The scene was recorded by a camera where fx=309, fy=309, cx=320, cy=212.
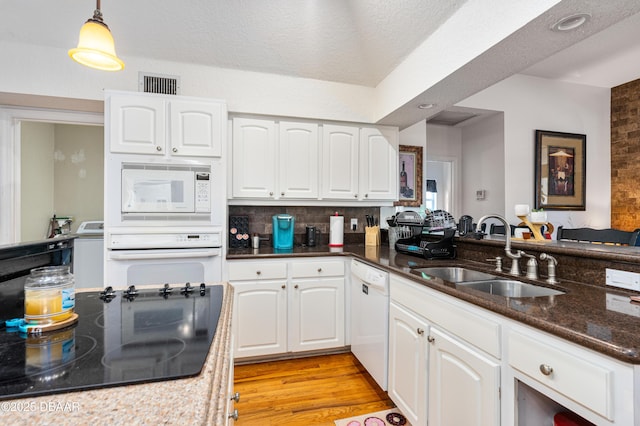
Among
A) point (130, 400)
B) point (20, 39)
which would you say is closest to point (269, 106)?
point (20, 39)

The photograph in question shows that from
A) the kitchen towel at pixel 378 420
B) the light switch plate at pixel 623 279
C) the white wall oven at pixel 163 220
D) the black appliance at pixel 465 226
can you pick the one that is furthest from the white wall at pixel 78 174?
the light switch plate at pixel 623 279

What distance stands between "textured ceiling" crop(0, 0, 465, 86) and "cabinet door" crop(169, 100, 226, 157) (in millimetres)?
509

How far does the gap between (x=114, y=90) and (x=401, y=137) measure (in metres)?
2.76

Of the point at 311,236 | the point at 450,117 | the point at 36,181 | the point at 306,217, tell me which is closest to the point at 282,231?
the point at 311,236

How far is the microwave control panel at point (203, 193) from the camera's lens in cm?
239

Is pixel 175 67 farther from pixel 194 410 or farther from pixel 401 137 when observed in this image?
pixel 194 410

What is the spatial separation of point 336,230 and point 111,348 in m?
2.43

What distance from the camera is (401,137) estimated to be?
3.53 m

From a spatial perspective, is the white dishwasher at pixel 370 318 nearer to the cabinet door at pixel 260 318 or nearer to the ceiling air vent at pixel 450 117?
the cabinet door at pixel 260 318

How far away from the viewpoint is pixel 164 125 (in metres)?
2.37

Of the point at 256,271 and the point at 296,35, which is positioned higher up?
the point at 296,35

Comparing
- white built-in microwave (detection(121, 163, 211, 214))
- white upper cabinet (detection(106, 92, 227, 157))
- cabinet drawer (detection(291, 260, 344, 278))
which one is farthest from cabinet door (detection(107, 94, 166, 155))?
cabinet drawer (detection(291, 260, 344, 278))

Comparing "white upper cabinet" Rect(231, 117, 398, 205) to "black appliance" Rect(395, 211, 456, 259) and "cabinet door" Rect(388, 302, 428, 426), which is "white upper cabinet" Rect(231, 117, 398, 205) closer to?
"black appliance" Rect(395, 211, 456, 259)

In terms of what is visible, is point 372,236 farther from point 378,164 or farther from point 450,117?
point 450,117
